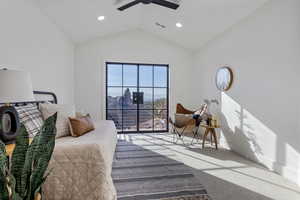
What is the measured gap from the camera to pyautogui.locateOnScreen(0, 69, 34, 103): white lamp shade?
1268 millimetres

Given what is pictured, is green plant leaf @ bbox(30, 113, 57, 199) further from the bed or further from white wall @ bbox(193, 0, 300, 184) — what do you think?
white wall @ bbox(193, 0, 300, 184)

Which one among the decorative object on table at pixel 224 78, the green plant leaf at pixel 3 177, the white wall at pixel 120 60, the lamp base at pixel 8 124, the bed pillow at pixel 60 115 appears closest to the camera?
the green plant leaf at pixel 3 177

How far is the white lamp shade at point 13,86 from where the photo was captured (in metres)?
1.27

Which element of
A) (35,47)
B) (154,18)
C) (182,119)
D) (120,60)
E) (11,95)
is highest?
(154,18)

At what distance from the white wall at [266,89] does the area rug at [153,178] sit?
4.41ft

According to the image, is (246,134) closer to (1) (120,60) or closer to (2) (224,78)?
(2) (224,78)

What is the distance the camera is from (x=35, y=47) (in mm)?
2766

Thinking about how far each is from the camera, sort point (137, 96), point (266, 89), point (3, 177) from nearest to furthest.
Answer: point (3, 177) < point (266, 89) < point (137, 96)

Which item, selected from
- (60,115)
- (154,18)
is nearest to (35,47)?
(60,115)

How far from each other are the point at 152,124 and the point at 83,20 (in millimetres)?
3400

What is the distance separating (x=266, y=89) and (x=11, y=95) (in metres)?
3.32

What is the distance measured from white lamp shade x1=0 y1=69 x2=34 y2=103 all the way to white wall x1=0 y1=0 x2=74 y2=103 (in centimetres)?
94

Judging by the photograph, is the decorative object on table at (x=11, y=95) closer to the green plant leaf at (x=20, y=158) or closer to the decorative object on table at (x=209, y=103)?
the green plant leaf at (x=20, y=158)

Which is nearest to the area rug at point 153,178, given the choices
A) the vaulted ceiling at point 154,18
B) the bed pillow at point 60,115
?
the bed pillow at point 60,115
